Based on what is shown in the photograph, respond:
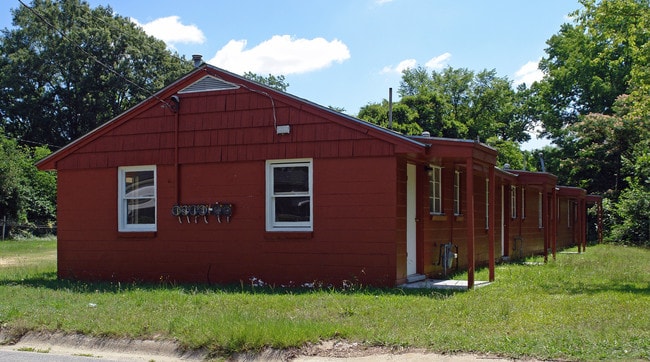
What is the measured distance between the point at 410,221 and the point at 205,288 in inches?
165

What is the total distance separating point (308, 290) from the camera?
12.0m

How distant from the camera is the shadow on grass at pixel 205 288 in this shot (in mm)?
11406

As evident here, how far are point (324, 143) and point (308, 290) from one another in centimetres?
279

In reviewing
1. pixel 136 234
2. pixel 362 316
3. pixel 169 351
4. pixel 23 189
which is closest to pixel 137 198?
pixel 136 234

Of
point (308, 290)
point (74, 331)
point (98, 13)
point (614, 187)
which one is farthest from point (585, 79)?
point (74, 331)

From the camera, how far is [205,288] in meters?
12.4

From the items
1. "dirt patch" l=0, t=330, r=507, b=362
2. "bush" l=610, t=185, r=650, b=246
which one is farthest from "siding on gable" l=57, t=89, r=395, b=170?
"bush" l=610, t=185, r=650, b=246

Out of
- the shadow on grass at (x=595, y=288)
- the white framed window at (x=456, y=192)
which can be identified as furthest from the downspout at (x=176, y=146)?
Answer: the shadow on grass at (x=595, y=288)

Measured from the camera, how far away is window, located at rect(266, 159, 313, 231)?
12945mm

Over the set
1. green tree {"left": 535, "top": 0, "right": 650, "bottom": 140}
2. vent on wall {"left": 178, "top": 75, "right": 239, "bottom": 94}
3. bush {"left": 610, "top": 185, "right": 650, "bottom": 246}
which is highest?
green tree {"left": 535, "top": 0, "right": 650, "bottom": 140}

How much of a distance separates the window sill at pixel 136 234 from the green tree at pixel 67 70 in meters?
32.3

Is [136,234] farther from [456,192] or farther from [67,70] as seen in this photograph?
[67,70]

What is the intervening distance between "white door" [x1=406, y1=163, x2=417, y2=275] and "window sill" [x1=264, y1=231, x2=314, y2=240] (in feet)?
6.46

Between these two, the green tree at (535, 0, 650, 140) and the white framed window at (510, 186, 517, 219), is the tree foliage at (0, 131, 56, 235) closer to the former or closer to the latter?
the white framed window at (510, 186, 517, 219)
